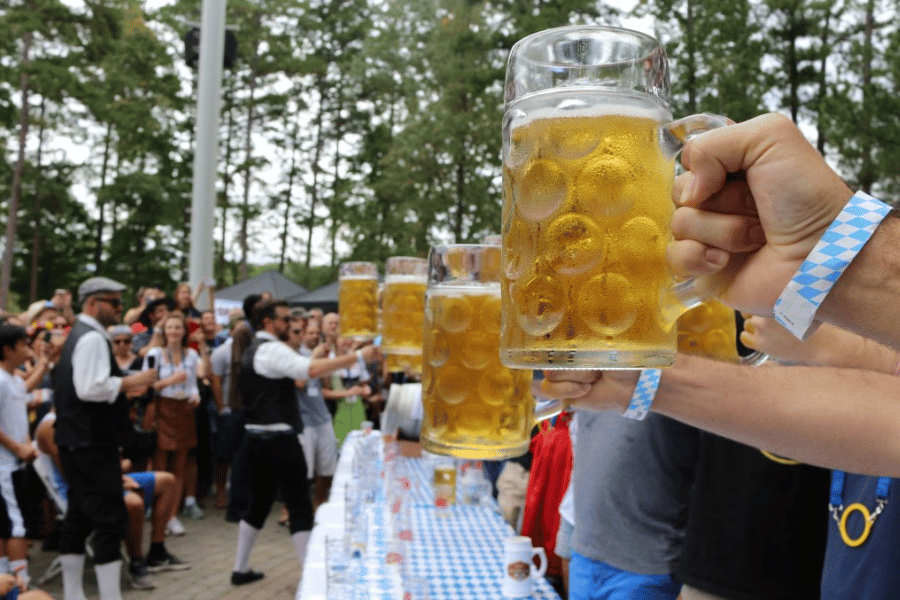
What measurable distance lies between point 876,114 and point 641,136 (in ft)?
37.8

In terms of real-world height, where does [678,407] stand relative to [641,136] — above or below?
below

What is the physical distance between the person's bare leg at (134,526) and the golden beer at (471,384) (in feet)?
14.7

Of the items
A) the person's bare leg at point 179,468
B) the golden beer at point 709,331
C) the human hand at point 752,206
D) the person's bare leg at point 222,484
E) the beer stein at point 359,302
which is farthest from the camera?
the person's bare leg at point 222,484

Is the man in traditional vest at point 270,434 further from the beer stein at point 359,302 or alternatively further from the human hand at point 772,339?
the human hand at point 772,339

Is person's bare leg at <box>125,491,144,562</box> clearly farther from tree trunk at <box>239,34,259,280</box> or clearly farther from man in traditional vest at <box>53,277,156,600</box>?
tree trunk at <box>239,34,259,280</box>

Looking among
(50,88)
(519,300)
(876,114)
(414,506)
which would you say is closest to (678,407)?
(519,300)

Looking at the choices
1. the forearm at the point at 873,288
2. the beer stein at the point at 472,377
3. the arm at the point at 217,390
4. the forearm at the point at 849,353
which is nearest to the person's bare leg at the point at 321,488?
the arm at the point at 217,390

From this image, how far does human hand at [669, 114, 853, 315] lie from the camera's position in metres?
0.62

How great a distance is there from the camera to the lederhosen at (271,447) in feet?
16.9

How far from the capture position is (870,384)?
136 centimetres

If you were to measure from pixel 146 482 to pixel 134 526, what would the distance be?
382 millimetres

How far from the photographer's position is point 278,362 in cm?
507

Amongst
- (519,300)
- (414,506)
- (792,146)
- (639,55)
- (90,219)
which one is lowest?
(414,506)

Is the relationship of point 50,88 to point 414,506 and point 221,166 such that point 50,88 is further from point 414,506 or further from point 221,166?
point 414,506
